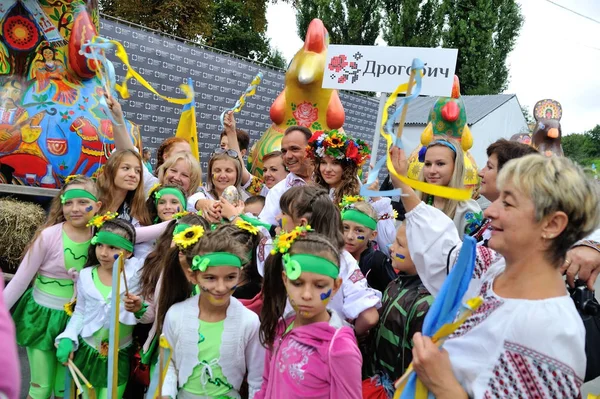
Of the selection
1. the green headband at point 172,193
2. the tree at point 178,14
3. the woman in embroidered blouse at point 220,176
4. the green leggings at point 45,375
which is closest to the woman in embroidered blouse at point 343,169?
the woman in embroidered blouse at point 220,176

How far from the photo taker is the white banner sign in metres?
3.96

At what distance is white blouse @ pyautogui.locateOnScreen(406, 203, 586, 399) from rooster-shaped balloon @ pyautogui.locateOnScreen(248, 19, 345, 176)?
197 inches

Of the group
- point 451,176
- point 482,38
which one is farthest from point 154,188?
point 482,38

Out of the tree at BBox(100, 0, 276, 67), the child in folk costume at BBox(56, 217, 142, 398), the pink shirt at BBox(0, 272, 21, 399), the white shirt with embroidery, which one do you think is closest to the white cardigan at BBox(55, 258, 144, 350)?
the child in folk costume at BBox(56, 217, 142, 398)

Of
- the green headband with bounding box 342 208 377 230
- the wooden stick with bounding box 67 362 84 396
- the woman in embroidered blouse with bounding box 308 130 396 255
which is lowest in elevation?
the wooden stick with bounding box 67 362 84 396

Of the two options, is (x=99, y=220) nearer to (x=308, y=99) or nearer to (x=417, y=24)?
(x=308, y=99)

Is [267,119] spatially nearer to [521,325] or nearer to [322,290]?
[322,290]

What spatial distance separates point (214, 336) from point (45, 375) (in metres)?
1.42

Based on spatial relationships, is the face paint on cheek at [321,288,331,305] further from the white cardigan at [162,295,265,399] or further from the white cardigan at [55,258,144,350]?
the white cardigan at [55,258,144,350]

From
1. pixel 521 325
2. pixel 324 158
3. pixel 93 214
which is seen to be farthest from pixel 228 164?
pixel 521 325

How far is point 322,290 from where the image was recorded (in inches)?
89.0

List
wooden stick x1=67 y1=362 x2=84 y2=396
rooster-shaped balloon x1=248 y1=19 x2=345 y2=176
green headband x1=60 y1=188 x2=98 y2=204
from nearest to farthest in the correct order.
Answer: wooden stick x1=67 y1=362 x2=84 y2=396, green headband x1=60 y1=188 x2=98 y2=204, rooster-shaped balloon x1=248 y1=19 x2=345 y2=176

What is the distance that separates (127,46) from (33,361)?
5625 millimetres

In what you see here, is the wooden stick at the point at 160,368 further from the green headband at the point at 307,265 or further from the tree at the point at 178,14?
the tree at the point at 178,14
